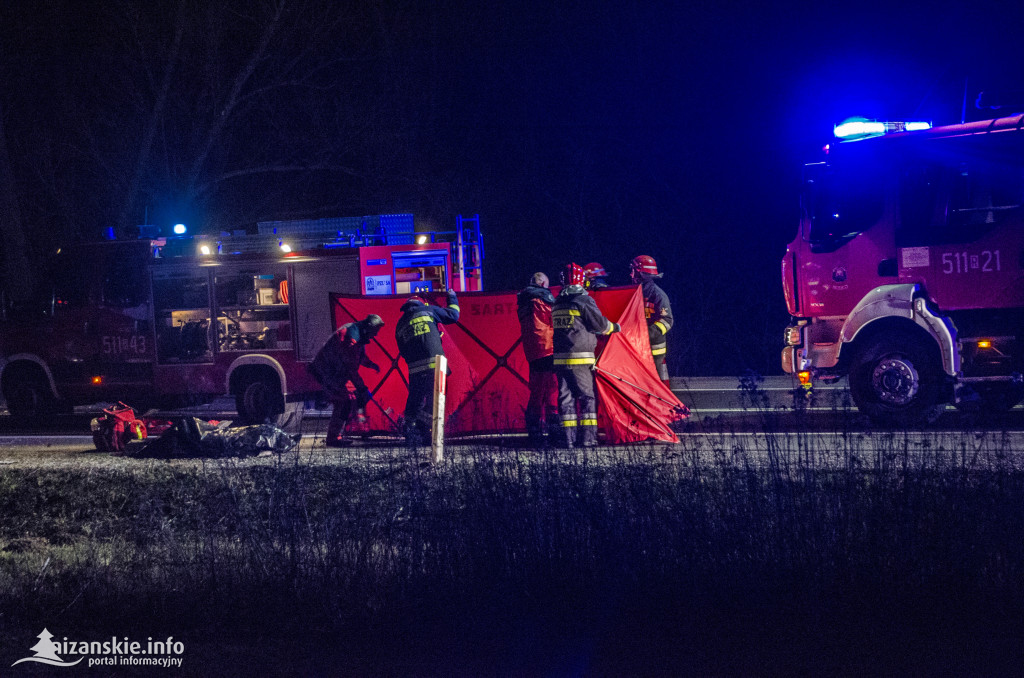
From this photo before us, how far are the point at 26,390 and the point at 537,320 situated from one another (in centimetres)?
804

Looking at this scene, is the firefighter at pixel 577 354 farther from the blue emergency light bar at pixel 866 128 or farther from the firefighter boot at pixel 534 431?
the blue emergency light bar at pixel 866 128

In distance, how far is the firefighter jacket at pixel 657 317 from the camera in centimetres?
1022

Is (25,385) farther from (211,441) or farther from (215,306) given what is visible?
(211,441)

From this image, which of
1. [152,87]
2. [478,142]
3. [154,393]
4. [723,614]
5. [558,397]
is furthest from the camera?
[478,142]

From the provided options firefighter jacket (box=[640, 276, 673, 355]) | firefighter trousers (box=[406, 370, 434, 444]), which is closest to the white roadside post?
firefighter trousers (box=[406, 370, 434, 444])

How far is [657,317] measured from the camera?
33.9 ft

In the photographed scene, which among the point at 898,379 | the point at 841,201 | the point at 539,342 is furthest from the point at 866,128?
the point at 539,342

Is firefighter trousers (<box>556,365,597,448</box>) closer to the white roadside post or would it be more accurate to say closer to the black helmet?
the white roadside post

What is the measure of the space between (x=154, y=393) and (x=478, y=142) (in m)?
11.6

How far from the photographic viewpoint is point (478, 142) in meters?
22.5

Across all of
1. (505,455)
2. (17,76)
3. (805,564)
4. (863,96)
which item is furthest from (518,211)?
(805,564)

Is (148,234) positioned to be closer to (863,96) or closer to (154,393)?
(154,393)

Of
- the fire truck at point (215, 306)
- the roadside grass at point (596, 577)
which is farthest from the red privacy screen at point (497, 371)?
the roadside grass at point (596, 577)

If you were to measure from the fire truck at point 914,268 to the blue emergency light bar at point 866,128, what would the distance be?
12 millimetres
